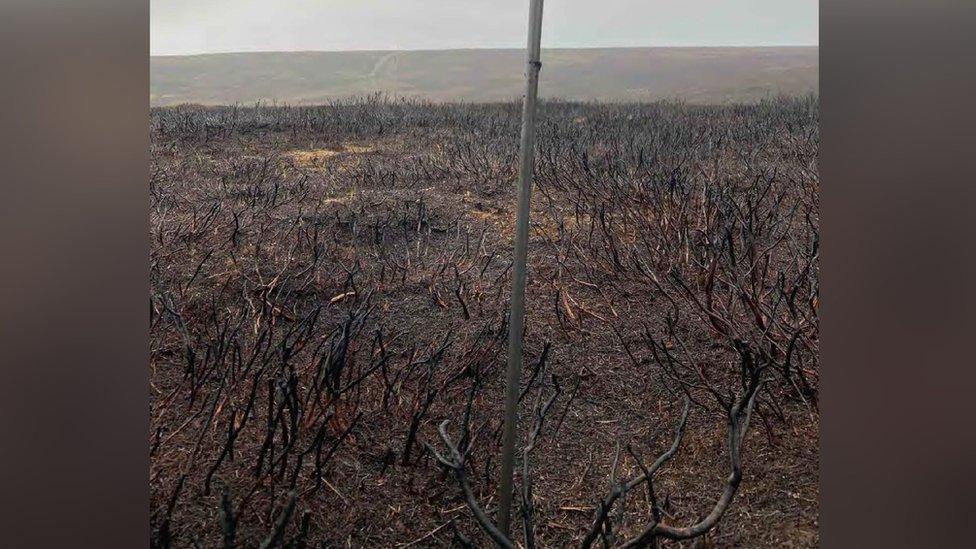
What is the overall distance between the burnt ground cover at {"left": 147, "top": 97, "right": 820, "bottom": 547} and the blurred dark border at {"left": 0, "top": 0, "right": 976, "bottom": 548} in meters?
0.16

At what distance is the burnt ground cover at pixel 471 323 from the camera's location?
1442 millimetres

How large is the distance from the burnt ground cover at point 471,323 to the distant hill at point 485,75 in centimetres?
10

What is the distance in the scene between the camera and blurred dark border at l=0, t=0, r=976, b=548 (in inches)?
45.7

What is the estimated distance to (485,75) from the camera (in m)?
1.90

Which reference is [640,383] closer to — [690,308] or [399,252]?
[690,308]

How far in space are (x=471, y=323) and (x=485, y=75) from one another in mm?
702
